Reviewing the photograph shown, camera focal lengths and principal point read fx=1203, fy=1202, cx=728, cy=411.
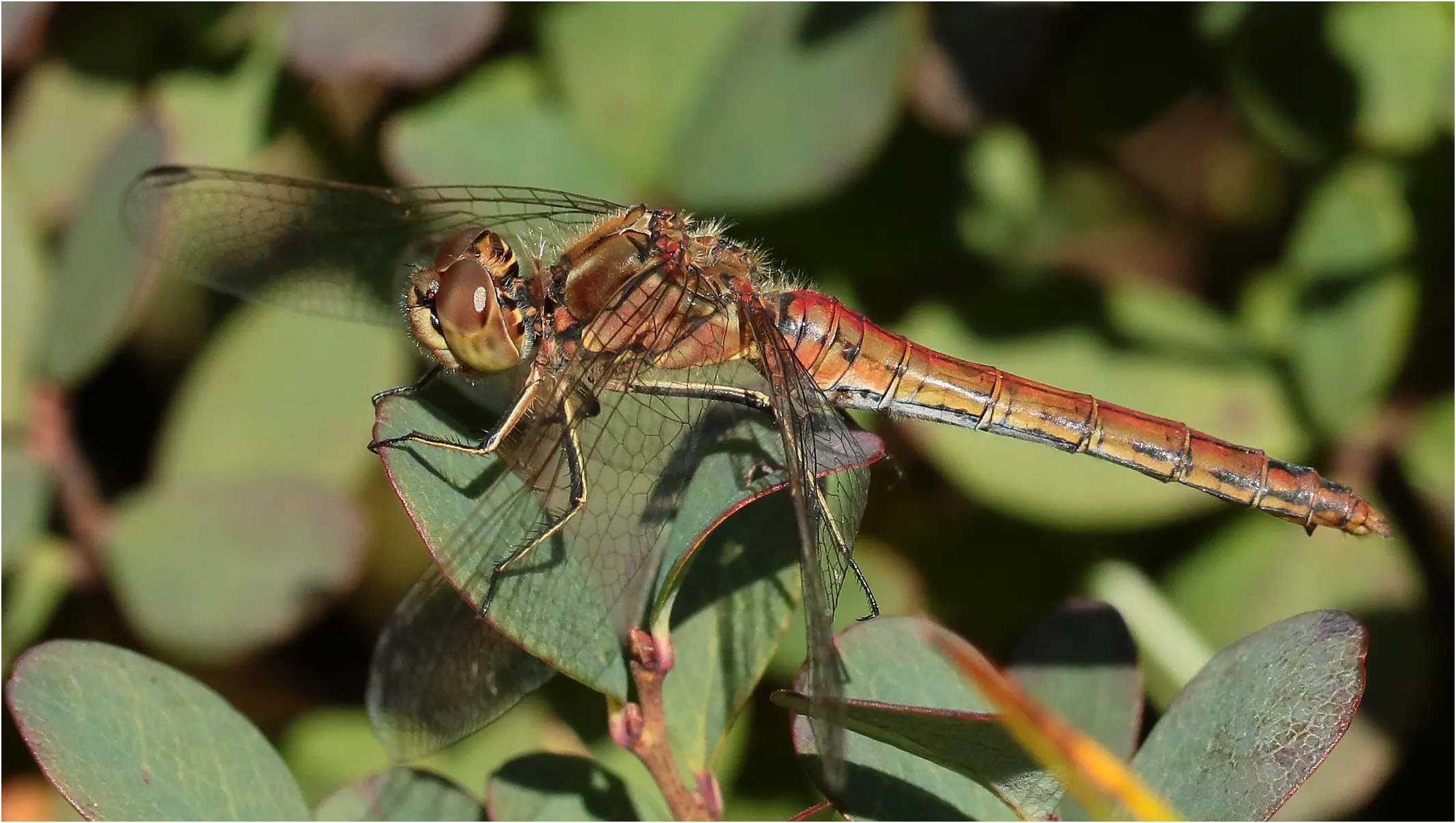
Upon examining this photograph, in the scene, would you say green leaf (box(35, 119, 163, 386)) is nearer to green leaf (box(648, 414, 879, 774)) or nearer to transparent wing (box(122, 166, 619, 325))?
transparent wing (box(122, 166, 619, 325))

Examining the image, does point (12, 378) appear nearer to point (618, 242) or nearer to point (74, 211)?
point (74, 211)

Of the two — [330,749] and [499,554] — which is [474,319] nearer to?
[499,554]

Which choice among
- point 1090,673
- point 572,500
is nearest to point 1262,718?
point 1090,673

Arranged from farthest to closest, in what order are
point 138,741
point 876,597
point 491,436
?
point 876,597 → point 491,436 → point 138,741

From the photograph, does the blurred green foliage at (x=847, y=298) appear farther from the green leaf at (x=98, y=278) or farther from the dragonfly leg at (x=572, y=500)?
the dragonfly leg at (x=572, y=500)

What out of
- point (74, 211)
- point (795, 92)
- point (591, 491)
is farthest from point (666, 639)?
point (74, 211)

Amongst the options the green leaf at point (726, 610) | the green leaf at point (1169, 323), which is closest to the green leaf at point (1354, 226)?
the green leaf at point (1169, 323)

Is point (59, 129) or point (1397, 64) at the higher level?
point (1397, 64)
